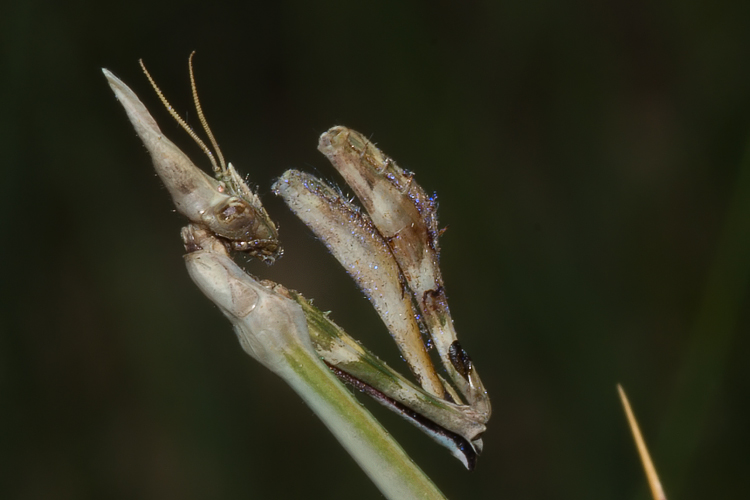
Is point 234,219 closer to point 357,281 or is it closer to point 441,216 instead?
point 357,281

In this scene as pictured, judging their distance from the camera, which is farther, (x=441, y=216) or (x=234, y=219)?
(x=441, y=216)

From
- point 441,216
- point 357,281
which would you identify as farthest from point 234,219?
point 441,216

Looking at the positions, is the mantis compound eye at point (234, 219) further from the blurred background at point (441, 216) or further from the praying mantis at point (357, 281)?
Result: the blurred background at point (441, 216)

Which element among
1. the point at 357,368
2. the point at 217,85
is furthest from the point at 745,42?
the point at 357,368

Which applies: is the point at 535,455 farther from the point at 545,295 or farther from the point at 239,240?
the point at 239,240

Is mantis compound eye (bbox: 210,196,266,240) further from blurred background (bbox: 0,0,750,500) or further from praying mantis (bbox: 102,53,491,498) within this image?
blurred background (bbox: 0,0,750,500)

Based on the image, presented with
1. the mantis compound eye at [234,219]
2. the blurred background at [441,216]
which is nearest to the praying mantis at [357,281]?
the mantis compound eye at [234,219]
